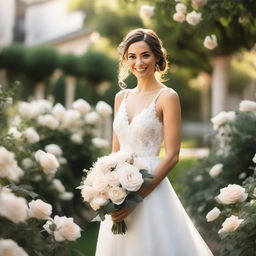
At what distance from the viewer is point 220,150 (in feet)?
21.6

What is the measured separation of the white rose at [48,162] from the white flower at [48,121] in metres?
1.86

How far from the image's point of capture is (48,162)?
4.82 meters

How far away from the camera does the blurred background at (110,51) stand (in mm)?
5913

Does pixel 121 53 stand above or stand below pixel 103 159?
above

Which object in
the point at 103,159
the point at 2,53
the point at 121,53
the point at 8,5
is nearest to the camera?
the point at 103,159

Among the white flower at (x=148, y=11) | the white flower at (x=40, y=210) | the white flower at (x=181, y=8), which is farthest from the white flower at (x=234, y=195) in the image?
the white flower at (x=148, y=11)

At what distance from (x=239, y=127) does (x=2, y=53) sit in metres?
15.1

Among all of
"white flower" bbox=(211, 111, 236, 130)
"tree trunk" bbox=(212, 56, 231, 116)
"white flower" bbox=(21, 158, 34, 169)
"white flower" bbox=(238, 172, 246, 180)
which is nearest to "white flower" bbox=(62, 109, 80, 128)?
"white flower" bbox=(21, 158, 34, 169)

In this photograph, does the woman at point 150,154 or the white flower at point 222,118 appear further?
the white flower at point 222,118

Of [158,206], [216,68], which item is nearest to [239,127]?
[158,206]

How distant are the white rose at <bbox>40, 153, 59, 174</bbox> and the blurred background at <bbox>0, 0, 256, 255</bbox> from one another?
143 cm

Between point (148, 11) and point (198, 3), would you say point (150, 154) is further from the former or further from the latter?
point (148, 11)

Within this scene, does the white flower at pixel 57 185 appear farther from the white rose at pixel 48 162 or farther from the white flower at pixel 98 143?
the white flower at pixel 98 143

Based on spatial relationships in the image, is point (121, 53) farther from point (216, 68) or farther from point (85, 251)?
point (216, 68)
